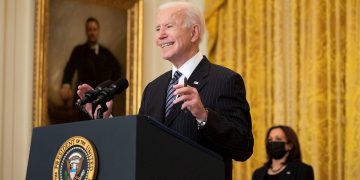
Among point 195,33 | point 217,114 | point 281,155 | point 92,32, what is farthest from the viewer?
point 92,32

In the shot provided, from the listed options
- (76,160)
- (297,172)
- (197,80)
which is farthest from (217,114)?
(297,172)

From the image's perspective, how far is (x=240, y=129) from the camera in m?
3.06

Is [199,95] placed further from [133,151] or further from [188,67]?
[133,151]

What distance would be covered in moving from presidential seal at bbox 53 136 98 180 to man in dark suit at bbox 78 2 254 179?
499 millimetres

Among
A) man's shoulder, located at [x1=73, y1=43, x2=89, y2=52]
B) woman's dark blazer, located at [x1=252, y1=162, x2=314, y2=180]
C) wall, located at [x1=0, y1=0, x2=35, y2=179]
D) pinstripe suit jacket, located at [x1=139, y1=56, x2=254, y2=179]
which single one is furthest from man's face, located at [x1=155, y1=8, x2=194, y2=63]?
man's shoulder, located at [x1=73, y1=43, x2=89, y2=52]

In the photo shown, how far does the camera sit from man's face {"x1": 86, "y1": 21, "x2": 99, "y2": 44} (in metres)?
7.67

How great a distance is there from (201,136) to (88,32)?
4.76m

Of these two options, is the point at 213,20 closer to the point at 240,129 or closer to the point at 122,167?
the point at 240,129

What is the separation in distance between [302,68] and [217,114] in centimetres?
483

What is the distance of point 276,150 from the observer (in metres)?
7.14

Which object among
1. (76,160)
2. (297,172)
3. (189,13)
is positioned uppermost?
(189,13)

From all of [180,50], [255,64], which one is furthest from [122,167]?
[255,64]

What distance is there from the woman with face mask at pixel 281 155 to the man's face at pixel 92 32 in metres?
2.33

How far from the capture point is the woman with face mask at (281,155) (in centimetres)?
703
